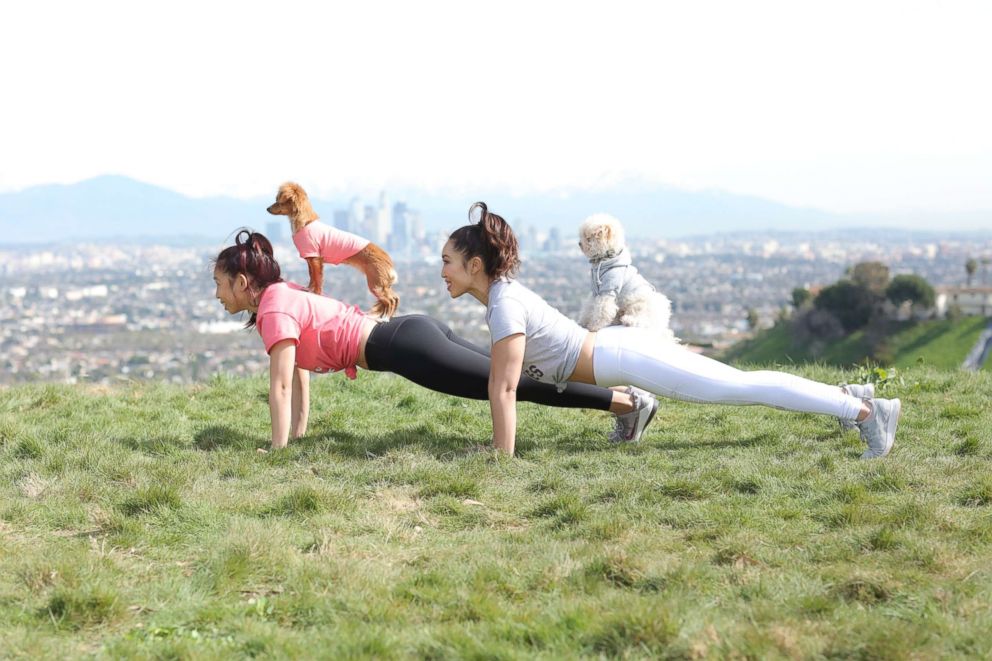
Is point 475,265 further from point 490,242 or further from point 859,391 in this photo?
point 859,391

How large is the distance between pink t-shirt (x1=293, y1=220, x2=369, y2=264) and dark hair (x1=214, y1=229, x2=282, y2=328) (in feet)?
1.75

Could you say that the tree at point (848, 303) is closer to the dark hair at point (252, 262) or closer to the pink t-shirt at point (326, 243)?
the pink t-shirt at point (326, 243)

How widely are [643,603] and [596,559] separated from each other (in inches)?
24.6

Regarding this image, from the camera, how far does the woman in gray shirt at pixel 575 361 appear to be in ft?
22.3

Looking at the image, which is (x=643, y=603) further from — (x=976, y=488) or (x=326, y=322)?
(x=326, y=322)

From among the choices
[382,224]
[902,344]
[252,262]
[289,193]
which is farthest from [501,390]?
[382,224]

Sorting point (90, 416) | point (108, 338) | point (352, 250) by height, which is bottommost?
point (108, 338)

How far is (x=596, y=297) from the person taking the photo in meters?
8.12

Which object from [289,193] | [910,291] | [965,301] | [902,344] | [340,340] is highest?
[289,193]

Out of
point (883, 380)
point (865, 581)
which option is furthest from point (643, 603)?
point (883, 380)

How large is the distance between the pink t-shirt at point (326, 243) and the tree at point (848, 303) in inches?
3562

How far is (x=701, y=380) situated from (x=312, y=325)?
278 centimetres

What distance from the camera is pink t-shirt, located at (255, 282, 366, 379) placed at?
708 centimetres

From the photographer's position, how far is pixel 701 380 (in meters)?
6.84
